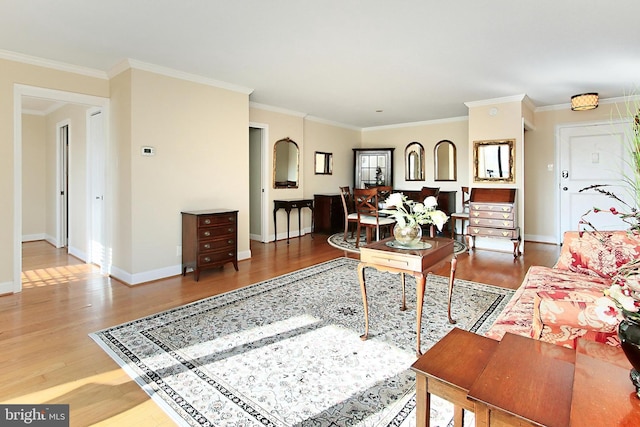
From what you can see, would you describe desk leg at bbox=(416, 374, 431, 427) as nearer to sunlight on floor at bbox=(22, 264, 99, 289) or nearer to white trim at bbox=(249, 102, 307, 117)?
sunlight on floor at bbox=(22, 264, 99, 289)

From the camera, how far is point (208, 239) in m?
4.07

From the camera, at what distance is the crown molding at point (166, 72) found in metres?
3.72

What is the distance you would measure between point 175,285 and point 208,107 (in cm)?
226

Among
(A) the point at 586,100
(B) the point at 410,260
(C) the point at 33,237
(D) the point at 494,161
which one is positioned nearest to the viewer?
(B) the point at 410,260

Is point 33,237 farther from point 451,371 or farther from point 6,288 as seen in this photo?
point 451,371

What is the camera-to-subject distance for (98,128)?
14.5 ft

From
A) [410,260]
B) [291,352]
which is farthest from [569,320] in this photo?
[291,352]

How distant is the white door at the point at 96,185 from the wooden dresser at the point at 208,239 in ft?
3.77

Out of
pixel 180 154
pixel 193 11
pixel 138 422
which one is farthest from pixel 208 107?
pixel 138 422

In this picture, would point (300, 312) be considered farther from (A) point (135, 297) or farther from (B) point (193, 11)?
(B) point (193, 11)

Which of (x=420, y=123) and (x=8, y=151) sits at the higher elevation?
(x=420, y=123)

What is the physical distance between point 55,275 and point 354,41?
4.39 m

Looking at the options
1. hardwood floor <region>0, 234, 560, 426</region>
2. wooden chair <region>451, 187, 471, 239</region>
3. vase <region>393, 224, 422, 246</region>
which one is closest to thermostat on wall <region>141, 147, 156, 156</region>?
hardwood floor <region>0, 234, 560, 426</region>

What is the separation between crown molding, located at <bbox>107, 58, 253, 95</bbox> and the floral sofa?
4.07m
